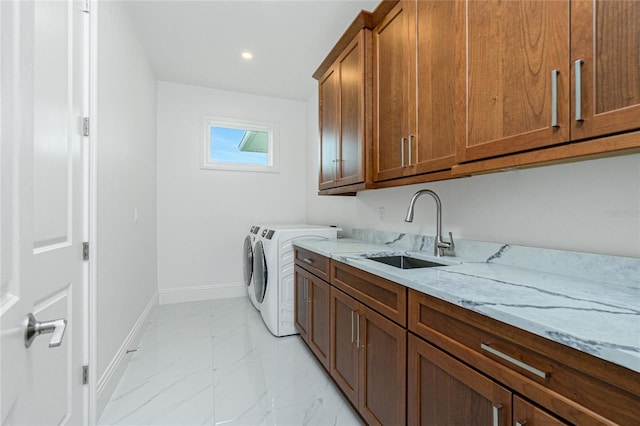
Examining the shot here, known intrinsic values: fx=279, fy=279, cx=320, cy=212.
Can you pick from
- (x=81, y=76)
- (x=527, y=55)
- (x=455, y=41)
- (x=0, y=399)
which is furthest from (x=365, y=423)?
(x=81, y=76)

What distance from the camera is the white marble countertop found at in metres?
0.58

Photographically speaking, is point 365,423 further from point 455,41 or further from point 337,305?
point 455,41

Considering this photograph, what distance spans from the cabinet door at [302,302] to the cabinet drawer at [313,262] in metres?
0.07

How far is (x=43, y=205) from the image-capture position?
1.06 metres

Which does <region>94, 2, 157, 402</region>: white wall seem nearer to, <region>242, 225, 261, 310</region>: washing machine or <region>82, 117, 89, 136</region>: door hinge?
<region>82, 117, 89, 136</region>: door hinge

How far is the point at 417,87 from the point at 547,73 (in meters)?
0.68

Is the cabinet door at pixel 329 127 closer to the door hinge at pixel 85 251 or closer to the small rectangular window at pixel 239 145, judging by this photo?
the small rectangular window at pixel 239 145

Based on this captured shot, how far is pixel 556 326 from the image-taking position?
24.9 inches

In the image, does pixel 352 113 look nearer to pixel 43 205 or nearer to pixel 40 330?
pixel 43 205

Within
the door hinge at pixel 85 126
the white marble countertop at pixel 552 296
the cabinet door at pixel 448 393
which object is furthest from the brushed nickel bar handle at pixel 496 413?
the door hinge at pixel 85 126

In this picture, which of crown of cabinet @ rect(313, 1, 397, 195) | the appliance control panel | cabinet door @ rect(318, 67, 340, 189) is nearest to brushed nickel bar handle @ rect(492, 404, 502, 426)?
crown of cabinet @ rect(313, 1, 397, 195)

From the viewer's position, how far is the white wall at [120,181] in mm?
1632

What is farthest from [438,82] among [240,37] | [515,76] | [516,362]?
[240,37]

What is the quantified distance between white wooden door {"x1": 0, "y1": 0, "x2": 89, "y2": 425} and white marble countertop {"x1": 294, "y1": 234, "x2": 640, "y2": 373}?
1.05 m
